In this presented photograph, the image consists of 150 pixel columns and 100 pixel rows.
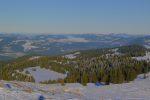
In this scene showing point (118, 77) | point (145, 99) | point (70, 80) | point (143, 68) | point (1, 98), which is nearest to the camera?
point (1, 98)

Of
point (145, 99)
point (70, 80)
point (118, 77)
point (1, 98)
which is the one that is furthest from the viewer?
point (70, 80)

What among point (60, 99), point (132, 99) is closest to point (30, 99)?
point (60, 99)

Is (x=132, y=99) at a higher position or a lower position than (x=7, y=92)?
lower

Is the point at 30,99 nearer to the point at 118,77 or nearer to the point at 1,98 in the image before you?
the point at 1,98

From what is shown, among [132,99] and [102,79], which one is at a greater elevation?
[132,99]

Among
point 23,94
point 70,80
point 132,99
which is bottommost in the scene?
point 70,80

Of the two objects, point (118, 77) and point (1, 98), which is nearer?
point (1, 98)

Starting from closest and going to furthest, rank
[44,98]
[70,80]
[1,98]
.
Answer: [1,98]
[44,98]
[70,80]

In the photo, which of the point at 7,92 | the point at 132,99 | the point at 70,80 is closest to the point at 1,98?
the point at 7,92

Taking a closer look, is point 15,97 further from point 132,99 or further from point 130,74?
point 130,74
